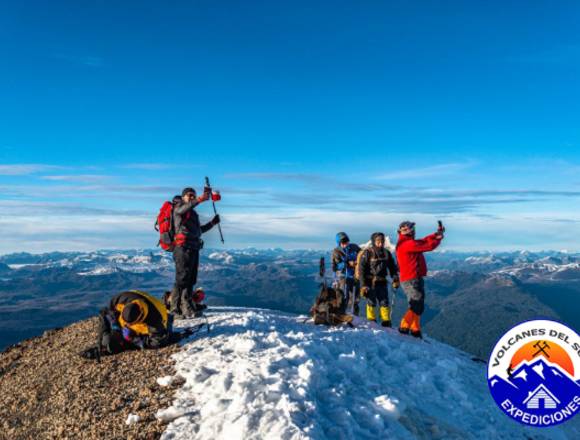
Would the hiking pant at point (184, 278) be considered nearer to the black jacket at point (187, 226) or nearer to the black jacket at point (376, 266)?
the black jacket at point (187, 226)

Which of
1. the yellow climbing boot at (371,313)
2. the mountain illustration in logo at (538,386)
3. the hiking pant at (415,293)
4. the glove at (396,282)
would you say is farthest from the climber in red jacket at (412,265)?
the mountain illustration in logo at (538,386)

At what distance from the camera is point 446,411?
938cm

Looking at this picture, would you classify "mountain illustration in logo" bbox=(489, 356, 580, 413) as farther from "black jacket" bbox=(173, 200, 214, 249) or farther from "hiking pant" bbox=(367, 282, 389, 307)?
"black jacket" bbox=(173, 200, 214, 249)

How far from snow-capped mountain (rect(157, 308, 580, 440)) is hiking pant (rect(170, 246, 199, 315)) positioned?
1499 millimetres

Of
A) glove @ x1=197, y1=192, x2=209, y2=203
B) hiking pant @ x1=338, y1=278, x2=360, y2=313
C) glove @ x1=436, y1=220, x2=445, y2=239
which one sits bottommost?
hiking pant @ x1=338, y1=278, x2=360, y2=313

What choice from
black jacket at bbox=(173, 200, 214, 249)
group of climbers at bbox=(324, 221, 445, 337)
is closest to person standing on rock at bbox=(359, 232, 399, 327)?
group of climbers at bbox=(324, 221, 445, 337)

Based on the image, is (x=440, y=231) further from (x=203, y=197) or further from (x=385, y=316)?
(x=203, y=197)

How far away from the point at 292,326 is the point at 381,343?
283 centimetres

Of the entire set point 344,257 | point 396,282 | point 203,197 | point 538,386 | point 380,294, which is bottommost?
point 538,386

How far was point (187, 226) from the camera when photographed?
13.7 metres

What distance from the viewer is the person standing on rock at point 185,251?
1340 centimetres

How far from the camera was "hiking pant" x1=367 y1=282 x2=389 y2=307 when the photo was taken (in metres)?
15.7

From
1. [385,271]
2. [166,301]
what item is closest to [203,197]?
[166,301]

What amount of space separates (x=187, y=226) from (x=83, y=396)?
599cm
